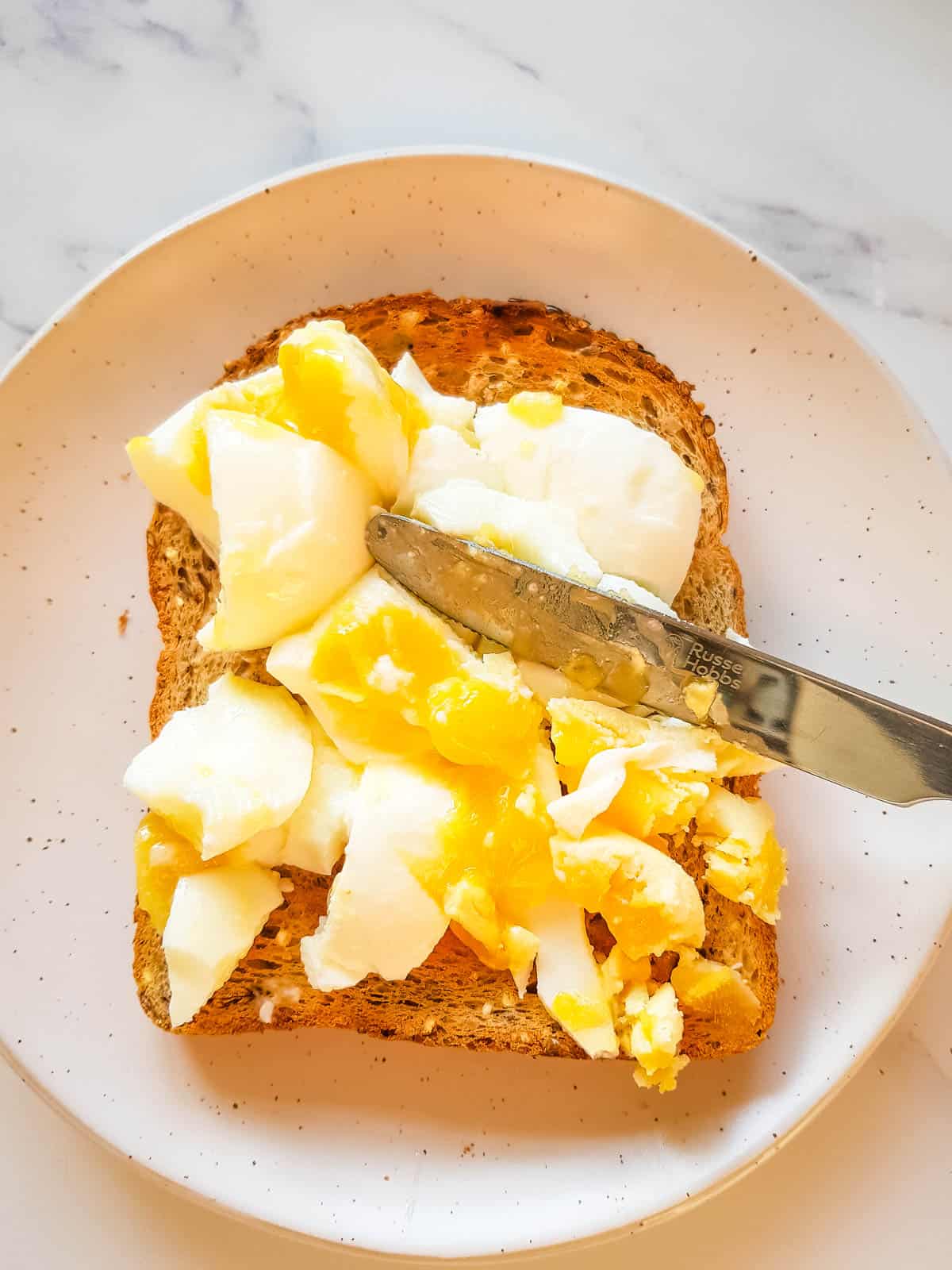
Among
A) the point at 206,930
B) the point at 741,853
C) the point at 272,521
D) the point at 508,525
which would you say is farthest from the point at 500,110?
the point at 206,930

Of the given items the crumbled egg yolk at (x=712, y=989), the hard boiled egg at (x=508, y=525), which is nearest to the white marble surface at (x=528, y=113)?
the hard boiled egg at (x=508, y=525)

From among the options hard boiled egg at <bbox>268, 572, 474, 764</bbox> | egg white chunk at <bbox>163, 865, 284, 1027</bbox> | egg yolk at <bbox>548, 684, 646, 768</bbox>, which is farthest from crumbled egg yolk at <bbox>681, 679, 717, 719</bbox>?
egg white chunk at <bbox>163, 865, 284, 1027</bbox>

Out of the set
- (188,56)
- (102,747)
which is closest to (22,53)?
(188,56)

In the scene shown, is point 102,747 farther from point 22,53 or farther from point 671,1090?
point 22,53

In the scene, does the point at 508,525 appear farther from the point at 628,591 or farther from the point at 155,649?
the point at 155,649

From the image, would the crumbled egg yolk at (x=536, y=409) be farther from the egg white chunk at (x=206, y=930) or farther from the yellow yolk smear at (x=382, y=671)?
the egg white chunk at (x=206, y=930)

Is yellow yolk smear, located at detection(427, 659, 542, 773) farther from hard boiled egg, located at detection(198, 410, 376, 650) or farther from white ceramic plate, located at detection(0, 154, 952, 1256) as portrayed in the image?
white ceramic plate, located at detection(0, 154, 952, 1256)
